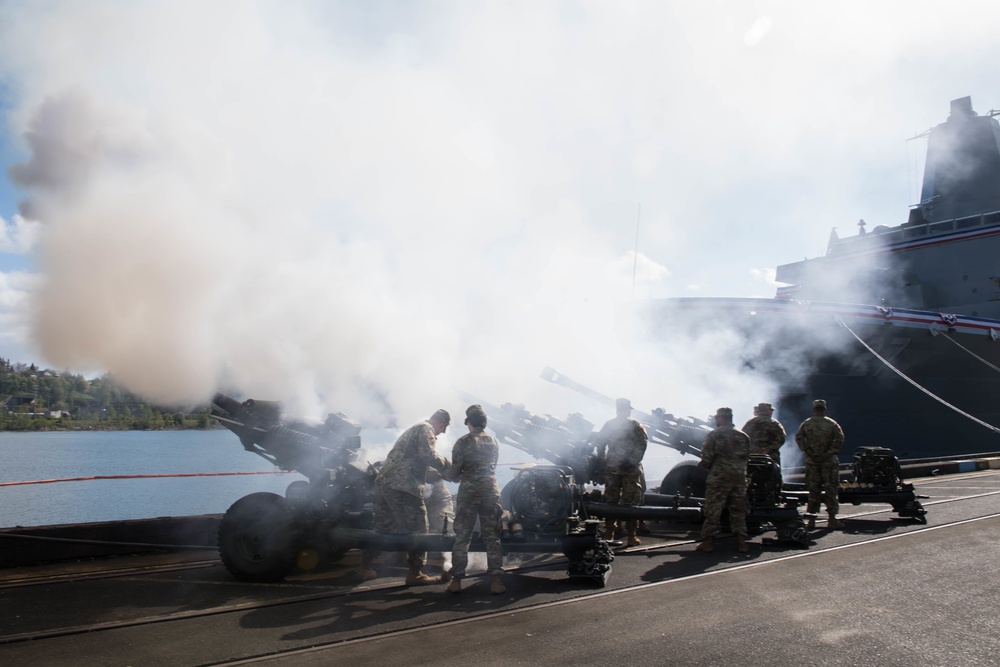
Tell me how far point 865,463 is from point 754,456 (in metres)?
3.13

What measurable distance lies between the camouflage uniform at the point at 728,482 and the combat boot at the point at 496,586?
3.35m

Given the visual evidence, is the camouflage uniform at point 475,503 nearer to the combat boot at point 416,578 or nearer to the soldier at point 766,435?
the combat boot at point 416,578

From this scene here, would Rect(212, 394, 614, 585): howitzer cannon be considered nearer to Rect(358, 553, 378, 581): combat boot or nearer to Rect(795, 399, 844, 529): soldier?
Rect(358, 553, 378, 581): combat boot

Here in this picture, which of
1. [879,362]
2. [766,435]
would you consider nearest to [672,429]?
[766,435]

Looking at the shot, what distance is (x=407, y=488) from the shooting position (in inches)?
272

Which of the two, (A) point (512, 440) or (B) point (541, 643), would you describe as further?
(A) point (512, 440)

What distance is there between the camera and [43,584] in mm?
6742

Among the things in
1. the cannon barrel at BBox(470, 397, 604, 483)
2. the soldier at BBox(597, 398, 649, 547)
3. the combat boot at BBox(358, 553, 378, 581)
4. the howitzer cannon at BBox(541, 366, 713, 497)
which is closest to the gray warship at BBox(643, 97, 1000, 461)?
the howitzer cannon at BBox(541, 366, 713, 497)

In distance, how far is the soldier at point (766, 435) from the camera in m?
10.7

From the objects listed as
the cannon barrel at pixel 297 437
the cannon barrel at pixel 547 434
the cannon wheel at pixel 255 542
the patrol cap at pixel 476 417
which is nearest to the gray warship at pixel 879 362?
the cannon barrel at pixel 547 434

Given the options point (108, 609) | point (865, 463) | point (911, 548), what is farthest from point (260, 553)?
point (865, 463)

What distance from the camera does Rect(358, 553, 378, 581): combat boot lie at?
7113 millimetres

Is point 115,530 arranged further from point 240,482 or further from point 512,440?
point 240,482

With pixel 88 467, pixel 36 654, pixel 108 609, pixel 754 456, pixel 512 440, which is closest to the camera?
pixel 36 654
